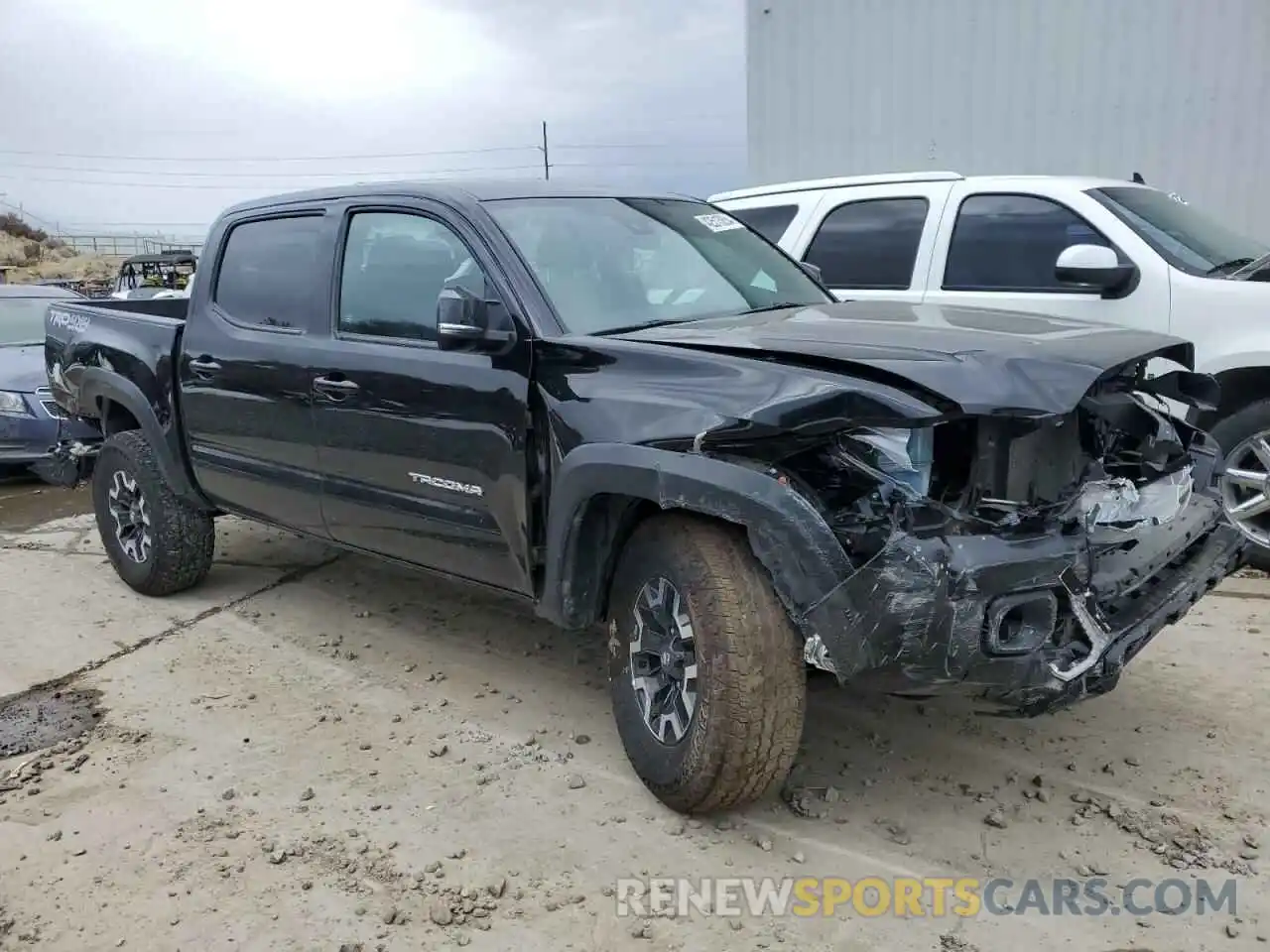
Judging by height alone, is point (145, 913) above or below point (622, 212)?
below

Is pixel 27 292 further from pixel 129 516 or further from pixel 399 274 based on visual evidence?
pixel 399 274

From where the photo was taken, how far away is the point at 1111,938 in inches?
102

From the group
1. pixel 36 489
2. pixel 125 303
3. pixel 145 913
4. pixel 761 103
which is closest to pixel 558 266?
pixel 145 913

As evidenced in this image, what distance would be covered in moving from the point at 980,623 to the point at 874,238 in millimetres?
3928

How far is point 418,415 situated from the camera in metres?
3.78

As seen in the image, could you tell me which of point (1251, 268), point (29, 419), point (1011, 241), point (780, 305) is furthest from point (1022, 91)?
point (29, 419)

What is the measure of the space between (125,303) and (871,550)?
494cm

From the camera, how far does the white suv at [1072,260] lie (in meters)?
5.07

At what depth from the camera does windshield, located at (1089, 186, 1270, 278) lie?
17.5 ft

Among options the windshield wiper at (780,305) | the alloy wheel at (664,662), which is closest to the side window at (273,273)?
the windshield wiper at (780,305)

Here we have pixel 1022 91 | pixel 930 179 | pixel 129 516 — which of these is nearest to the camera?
pixel 129 516

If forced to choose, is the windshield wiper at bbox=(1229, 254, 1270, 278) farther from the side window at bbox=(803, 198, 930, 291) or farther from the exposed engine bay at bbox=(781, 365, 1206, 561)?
the exposed engine bay at bbox=(781, 365, 1206, 561)

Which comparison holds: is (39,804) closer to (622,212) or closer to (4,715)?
(4,715)

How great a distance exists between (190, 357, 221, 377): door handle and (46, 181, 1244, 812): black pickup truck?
0.08 ft
